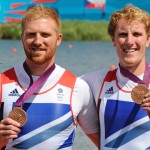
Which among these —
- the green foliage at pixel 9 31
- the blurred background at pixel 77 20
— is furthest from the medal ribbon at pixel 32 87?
the green foliage at pixel 9 31

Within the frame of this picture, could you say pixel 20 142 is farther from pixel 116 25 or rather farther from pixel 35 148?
pixel 116 25

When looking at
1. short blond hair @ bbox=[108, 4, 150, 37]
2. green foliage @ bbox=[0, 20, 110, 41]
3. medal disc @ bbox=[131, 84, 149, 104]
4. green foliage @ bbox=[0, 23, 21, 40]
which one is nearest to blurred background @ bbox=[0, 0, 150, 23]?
green foliage @ bbox=[0, 20, 110, 41]

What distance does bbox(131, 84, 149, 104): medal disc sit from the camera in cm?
442

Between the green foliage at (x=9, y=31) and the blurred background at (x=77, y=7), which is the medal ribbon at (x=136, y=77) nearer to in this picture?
the green foliage at (x=9, y=31)

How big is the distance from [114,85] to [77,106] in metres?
0.37

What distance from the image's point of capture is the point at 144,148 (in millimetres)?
4641

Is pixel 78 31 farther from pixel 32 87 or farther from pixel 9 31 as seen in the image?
pixel 32 87

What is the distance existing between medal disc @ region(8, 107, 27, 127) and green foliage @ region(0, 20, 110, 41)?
43.9 metres

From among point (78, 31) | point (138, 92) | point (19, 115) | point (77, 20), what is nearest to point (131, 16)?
point (138, 92)

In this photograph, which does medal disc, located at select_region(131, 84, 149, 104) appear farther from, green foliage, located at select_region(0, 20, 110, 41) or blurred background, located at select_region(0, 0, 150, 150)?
green foliage, located at select_region(0, 20, 110, 41)

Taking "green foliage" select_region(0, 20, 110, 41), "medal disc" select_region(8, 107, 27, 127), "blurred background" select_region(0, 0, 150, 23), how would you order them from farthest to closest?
"blurred background" select_region(0, 0, 150, 23) < "green foliage" select_region(0, 20, 110, 41) < "medal disc" select_region(8, 107, 27, 127)

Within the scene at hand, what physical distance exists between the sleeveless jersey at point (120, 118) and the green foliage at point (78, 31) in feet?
143

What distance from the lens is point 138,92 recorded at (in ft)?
14.6

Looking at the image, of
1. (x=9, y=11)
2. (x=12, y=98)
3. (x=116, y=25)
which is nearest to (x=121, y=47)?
(x=116, y=25)
